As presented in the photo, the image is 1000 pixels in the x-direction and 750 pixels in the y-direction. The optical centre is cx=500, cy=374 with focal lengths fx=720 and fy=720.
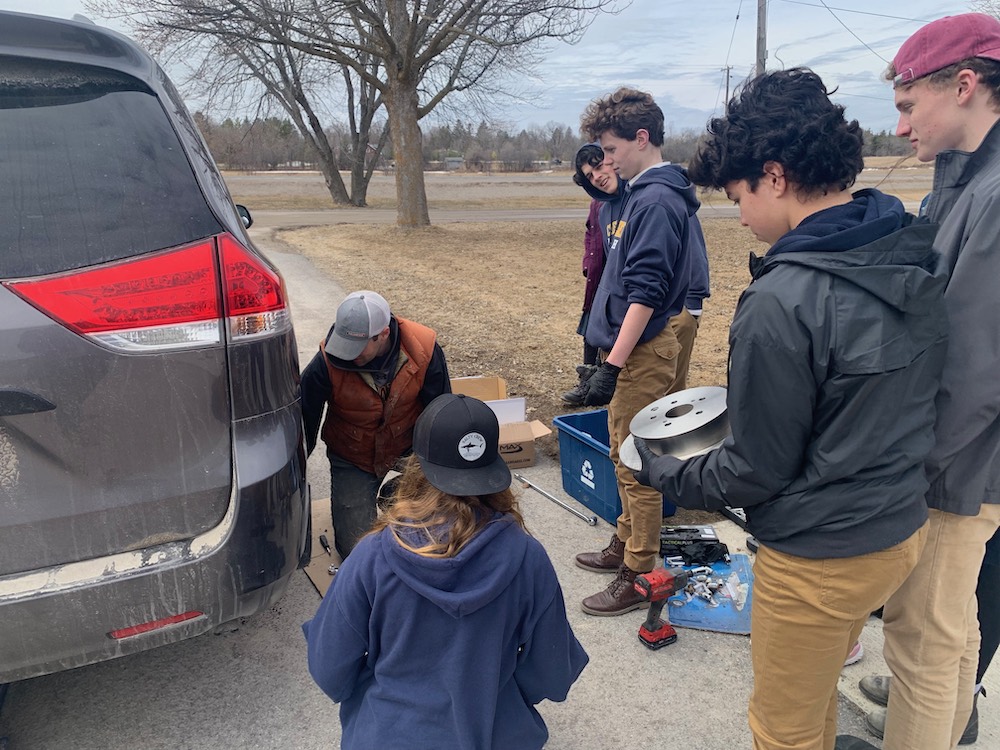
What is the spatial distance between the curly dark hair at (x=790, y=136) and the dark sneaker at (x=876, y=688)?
185cm

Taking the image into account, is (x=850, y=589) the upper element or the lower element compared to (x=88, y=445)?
lower

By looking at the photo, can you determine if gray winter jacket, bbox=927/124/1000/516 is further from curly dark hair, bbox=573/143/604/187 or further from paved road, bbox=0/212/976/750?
curly dark hair, bbox=573/143/604/187

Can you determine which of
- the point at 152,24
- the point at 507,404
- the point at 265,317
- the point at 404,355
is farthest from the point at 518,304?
the point at 152,24

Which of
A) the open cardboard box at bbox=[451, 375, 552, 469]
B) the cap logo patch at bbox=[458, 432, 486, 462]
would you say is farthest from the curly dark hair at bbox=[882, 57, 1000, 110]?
the open cardboard box at bbox=[451, 375, 552, 469]

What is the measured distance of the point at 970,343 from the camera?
5.98 ft

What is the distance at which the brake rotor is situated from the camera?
1977 mm

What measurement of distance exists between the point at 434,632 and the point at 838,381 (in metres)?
1.04

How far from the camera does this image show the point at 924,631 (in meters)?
1.99

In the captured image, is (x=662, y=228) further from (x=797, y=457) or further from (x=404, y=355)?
(x=797, y=457)

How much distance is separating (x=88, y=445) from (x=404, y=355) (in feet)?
4.81

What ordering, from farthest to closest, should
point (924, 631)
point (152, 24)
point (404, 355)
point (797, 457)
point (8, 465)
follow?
point (152, 24) < point (404, 355) < point (924, 631) < point (8, 465) < point (797, 457)

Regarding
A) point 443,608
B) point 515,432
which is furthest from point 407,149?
point 443,608

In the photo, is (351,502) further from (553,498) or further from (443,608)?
(443,608)

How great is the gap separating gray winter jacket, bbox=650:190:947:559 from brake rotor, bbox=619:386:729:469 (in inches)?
8.0
